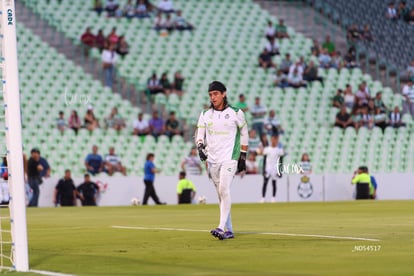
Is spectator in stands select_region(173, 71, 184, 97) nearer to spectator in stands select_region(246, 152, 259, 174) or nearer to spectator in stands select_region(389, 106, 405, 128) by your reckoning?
spectator in stands select_region(246, 152, 259, 174)

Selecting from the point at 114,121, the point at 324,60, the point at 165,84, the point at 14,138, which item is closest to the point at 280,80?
the point at 324,60

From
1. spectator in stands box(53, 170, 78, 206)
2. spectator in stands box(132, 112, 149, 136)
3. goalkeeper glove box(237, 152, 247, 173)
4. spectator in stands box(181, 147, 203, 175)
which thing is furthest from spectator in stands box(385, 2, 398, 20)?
goalkeeper glove box(237, 152, 247, 173)

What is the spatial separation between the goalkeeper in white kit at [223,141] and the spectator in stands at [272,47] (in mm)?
28149

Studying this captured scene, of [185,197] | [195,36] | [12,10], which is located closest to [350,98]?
[195,36]

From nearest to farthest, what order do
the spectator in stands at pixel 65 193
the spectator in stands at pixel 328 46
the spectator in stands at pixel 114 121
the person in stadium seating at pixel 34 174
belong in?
the person in stadium seating at pixel 34 174
the spectator in stands at pixel 65 193
the spectator in stands at pixel 114 121
the spectator in stands at pixel 328 46

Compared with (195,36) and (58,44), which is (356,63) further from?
(58,44)

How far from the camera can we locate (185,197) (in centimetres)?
3659

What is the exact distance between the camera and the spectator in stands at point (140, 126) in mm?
38875

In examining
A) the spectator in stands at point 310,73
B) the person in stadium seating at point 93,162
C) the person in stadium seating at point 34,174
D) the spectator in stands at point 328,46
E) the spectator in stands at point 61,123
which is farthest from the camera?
the spectator in stands at point 328,46

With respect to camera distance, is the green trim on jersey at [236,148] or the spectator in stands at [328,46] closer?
the green trim on jersey at [236,148]

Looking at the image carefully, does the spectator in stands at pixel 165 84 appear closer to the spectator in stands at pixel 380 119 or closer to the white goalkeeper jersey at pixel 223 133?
the spectator in stands at pixel 380 119

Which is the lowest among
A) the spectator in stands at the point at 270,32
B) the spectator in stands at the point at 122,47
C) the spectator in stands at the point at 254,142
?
the spectator in stands at the point at 254,142

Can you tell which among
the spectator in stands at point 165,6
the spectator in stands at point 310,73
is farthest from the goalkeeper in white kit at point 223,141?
the spectator in stands at point 165,6

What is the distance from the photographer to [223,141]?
55.5 ft
